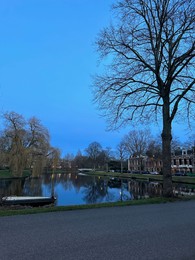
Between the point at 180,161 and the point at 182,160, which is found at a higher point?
the point at 182,160

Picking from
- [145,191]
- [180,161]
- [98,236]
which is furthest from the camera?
[180,161]

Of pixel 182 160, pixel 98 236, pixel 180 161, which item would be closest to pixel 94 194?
pixel 98 236

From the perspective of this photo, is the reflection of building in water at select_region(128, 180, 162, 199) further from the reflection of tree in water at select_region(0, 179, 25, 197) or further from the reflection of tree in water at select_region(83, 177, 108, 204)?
the reflection of tree in water at select_region(0, 179, 25, 197)

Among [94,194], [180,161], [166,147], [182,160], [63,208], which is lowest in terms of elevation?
[94,194]

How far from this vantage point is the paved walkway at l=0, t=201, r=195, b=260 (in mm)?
4504

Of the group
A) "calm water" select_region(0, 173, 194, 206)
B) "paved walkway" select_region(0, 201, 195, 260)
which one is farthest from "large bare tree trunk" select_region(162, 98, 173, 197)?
"calm water" select_region(0, 173, 194, 206)

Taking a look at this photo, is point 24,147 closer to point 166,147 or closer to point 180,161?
point 166,147

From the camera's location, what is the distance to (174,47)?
1395 centimetres

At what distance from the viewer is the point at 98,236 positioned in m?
5.67

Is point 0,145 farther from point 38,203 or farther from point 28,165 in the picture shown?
point 38,203

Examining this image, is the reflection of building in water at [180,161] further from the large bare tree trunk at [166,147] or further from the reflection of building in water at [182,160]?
the large bare tree trunk at [166,147]

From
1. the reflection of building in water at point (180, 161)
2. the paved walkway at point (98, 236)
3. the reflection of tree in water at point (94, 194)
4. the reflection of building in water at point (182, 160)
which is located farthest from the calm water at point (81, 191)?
the reflection of building in water at point (182, 160)

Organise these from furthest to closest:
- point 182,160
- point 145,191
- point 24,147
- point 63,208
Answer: point 182,160, point 24,147, point 145,191, point 63,208

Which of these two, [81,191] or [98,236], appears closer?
[98,236]
